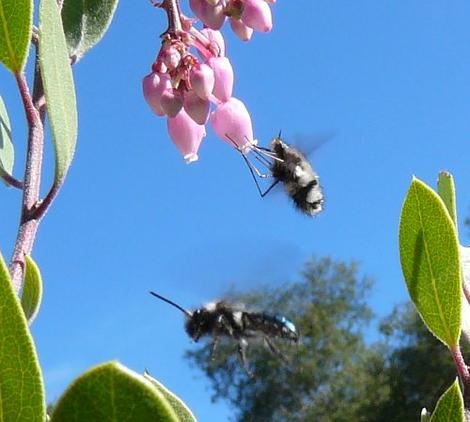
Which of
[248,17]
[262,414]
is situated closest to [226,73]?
[248,17]

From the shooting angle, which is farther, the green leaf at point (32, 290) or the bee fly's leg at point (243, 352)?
the bee fly's leg at point (243, 352)

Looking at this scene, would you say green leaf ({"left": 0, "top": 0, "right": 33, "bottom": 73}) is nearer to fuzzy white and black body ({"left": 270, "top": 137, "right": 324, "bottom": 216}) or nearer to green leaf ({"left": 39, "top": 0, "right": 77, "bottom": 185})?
green leaf ({"left": 39, "top": 0, "right": 77, "bottom": 185})

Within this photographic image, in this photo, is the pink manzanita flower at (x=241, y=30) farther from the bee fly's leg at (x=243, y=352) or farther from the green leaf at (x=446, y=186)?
the bee fly's leg at (x=243, y=352)

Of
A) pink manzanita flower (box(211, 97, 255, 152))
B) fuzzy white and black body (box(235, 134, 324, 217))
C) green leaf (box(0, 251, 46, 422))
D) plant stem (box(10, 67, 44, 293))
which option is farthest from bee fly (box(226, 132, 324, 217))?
green leaf (box(0, 251, 46, 422))

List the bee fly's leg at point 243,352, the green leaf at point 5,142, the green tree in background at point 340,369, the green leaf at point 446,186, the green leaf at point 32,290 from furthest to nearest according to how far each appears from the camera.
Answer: the green tree in background at point 340,369 < the bee fly's leg at point 243,352 < the green leaf at point 5,142 < the green leaf at point 446,186 < the green leaf at point 32,290

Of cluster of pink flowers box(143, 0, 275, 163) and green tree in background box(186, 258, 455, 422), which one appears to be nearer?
cluster of pink flowers box(143, 0, 275, 163)

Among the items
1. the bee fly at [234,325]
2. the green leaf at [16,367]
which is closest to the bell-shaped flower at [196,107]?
the green leaf at [16,367]

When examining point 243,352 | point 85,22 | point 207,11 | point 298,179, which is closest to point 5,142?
point 85,22
